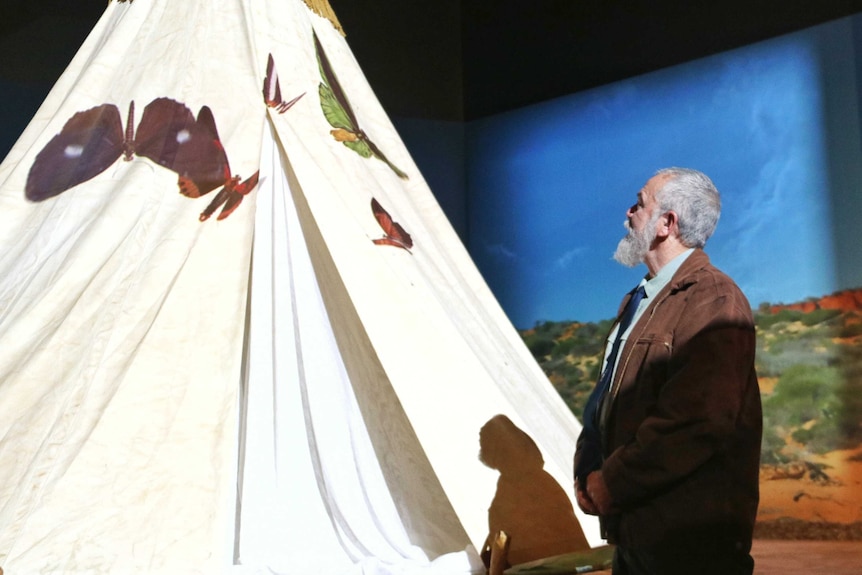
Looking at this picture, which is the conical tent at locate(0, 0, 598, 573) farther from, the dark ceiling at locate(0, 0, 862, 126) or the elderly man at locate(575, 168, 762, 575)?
the dark ceiling at locate(0, 0, 862, 126)

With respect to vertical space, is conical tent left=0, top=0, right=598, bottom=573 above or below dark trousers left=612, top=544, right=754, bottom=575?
above

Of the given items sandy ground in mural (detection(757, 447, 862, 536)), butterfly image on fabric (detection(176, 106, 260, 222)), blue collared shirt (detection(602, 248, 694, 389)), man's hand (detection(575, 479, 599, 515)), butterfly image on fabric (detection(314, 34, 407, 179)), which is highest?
butterfly image on fabric (detection(314, 34, 407, 179))

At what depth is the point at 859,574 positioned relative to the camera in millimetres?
3100

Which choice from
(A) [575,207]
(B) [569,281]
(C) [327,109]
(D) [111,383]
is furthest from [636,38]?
(D) [111,383]

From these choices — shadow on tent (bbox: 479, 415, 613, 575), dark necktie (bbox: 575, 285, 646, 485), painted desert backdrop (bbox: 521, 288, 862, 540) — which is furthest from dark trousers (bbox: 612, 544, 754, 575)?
painted desert backdrop (bbox: 521, 288, 862, 540)

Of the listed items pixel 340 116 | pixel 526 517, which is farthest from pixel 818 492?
pixel 340 116

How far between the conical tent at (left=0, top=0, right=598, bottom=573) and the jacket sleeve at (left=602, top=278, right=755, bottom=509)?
748mm

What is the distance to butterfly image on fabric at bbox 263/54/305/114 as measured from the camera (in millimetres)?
2502

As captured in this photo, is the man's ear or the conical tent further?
the conical tent

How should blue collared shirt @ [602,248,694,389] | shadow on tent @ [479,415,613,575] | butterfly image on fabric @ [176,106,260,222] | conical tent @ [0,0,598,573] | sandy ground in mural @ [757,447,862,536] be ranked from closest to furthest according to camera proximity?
1. blue collared shirt @ [602,248,694,389]
2. conical tent @ [0,0,598,573]
3. shadow on tent @ [479,415,613,575]
4. butterfly image on fabric @ [176,106,260,222]
5. sandy ground in mural @ [757,447,862,536]

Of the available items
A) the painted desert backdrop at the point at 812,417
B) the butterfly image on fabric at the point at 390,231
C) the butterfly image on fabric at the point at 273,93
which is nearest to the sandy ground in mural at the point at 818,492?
the painted desert backdrop at the point at 812,417

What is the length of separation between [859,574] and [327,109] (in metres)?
2.16

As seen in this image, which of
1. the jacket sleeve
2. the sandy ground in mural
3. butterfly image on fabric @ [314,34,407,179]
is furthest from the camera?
the sandy ground in mural

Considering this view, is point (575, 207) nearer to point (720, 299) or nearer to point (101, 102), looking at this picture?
point (101, 102)
